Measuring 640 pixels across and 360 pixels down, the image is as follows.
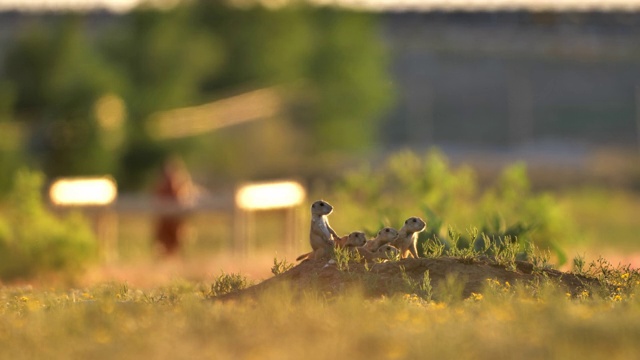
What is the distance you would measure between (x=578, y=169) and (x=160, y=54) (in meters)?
15.7

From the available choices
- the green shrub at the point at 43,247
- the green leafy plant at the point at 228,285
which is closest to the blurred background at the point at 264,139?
the green shrub at the point at 43,247

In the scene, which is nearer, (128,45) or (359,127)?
(128,45)

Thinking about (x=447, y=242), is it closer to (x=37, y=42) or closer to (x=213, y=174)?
(x=37, y=42)

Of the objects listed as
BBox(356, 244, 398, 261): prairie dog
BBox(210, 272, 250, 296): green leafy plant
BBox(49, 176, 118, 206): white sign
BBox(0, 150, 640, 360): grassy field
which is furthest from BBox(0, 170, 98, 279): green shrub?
BBox(356, 244, 398, 261): prairie dog

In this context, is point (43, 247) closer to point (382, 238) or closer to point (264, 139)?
point (382, 238)

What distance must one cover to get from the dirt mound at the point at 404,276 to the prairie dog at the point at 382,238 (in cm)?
29

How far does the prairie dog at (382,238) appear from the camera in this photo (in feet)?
35.4

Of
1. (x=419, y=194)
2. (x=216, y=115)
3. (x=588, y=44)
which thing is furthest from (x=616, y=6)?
(x=419, y=194)

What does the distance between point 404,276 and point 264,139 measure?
35.8 metres

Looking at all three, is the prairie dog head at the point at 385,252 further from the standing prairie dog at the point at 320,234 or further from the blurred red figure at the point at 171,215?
the blurred red figure at the point at 171,215

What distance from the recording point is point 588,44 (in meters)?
69.4

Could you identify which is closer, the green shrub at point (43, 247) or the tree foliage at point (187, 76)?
the green shrub at point (43, 247)

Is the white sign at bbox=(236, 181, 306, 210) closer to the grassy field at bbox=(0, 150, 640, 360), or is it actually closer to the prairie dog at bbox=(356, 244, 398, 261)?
the grassy field at bbox=(0, 150, 640, 360)

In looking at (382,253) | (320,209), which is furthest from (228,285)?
(382,253)
